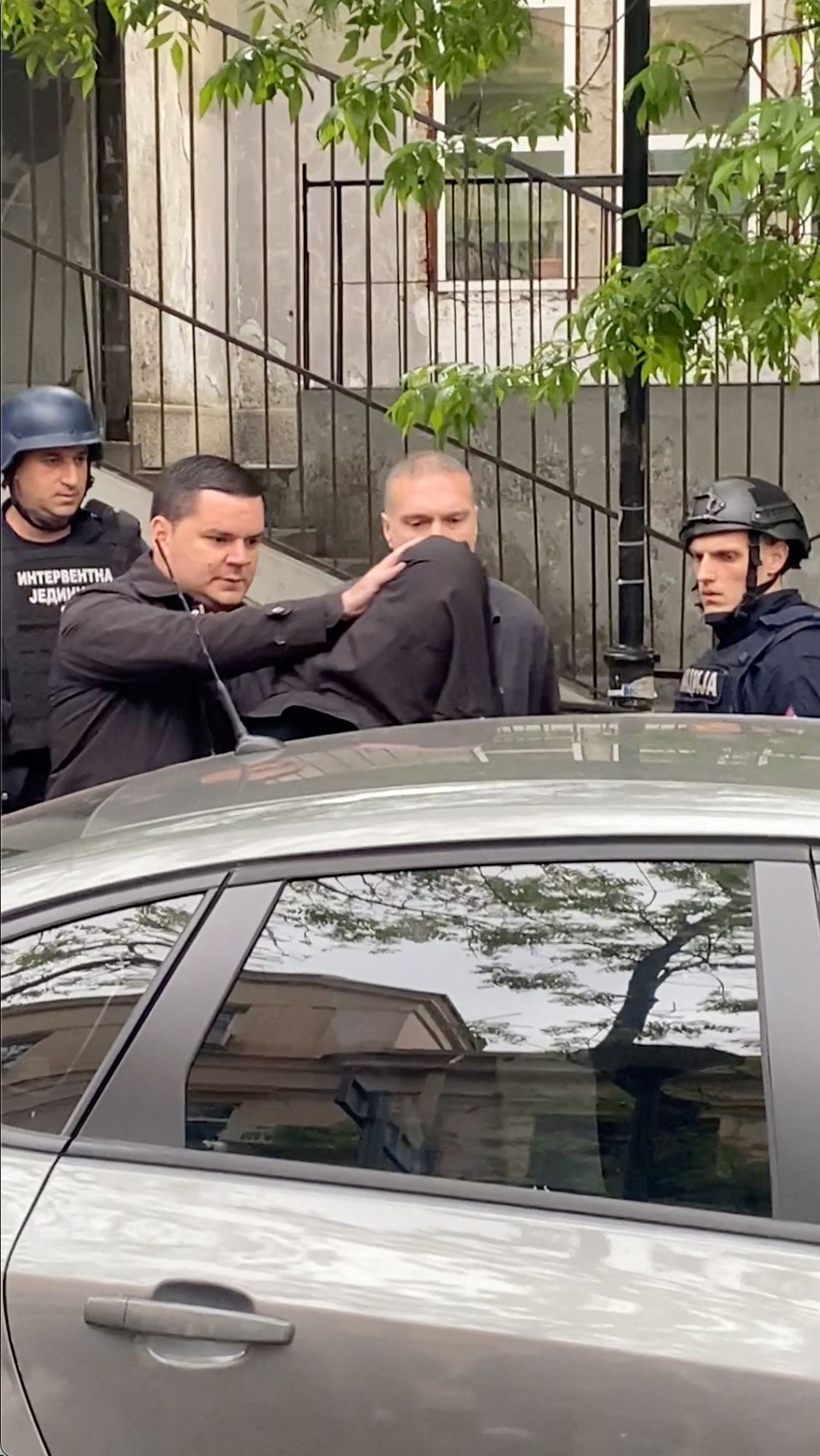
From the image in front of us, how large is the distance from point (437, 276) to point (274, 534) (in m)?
2.11

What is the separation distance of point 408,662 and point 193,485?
63cm

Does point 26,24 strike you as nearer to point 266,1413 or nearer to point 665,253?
point 665,253

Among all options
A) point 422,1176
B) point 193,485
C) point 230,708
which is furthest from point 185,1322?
point 193,485

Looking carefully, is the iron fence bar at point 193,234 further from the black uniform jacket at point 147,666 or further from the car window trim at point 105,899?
the car window trim at point 105,899

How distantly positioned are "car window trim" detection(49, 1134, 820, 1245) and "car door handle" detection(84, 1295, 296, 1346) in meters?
0.16

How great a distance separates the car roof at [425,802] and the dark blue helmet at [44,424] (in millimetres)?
1984

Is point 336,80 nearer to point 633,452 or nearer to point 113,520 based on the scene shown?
point 633,452

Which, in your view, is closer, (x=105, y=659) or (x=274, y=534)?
(x=105, y=659)

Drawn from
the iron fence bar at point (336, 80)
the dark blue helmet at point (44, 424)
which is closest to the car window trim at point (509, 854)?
the dark blue helmet at point (44, 424)

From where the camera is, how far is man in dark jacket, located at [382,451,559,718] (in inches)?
146

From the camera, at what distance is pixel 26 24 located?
4832mm

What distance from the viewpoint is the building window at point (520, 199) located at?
8484mm

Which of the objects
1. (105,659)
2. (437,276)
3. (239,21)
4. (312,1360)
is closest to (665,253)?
(105,659)

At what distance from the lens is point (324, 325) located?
28.5 feet
